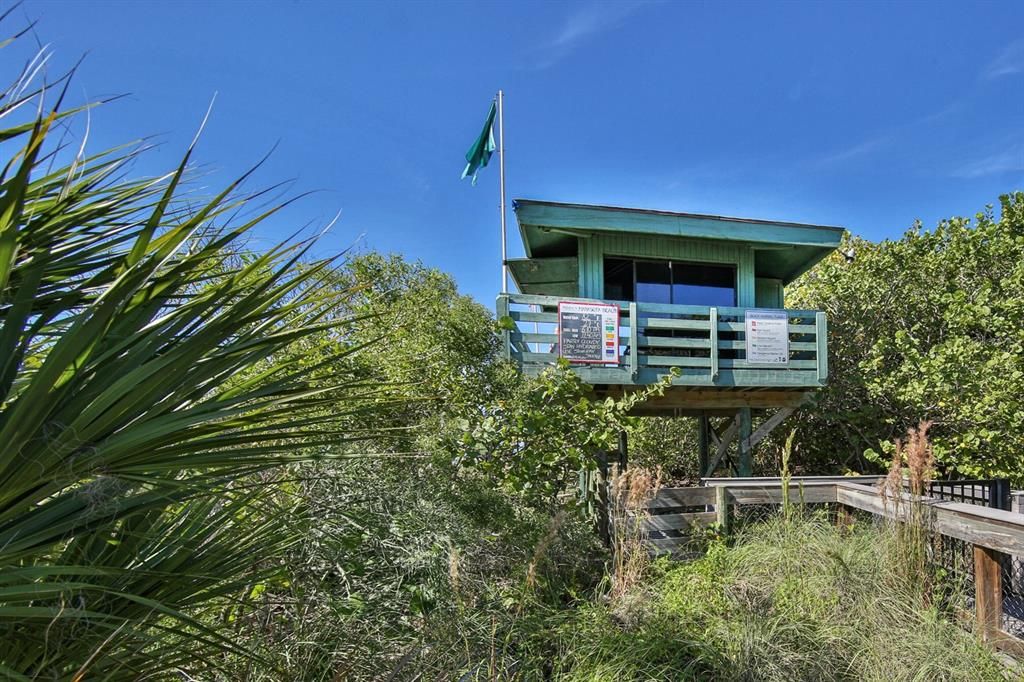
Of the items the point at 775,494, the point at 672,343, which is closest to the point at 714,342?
the point at 672,343

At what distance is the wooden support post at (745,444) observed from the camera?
8547 mm

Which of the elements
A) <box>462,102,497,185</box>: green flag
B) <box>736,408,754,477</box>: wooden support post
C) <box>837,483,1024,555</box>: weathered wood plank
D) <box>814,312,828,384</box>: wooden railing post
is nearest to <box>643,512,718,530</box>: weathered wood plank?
<box>837,483,1024,555</box>: weathered wood plank

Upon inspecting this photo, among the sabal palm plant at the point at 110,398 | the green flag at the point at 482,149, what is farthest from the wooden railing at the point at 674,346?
the green flag at the point at 482,149

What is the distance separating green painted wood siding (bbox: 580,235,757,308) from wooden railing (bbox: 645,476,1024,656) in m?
3.70

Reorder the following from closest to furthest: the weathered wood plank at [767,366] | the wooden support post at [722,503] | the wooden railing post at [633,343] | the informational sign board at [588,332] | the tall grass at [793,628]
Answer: the tall grass at [793,628] → the wooden support post at [722,503] → the informational sign board at [588,332] → the wooden railing post at [633,343] → the weathered wood plank at [767,366]

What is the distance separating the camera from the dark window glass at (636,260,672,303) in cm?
864

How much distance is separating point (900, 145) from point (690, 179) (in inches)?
208

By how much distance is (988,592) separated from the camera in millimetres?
3012

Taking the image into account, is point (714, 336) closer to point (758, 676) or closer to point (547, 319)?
point (547, 319)

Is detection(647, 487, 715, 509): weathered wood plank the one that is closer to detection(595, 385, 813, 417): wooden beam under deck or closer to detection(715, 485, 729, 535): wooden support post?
detection(715, 485, 729, 535): wooden support post

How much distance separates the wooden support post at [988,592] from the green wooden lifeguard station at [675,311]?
177 inches

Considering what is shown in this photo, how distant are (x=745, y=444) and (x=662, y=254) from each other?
3.49 m

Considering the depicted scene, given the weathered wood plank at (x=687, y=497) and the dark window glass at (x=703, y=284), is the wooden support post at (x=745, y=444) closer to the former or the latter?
the dark window glass at (x=703, y=284)

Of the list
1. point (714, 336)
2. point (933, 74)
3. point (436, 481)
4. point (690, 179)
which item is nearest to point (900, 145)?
point (933, 74)
